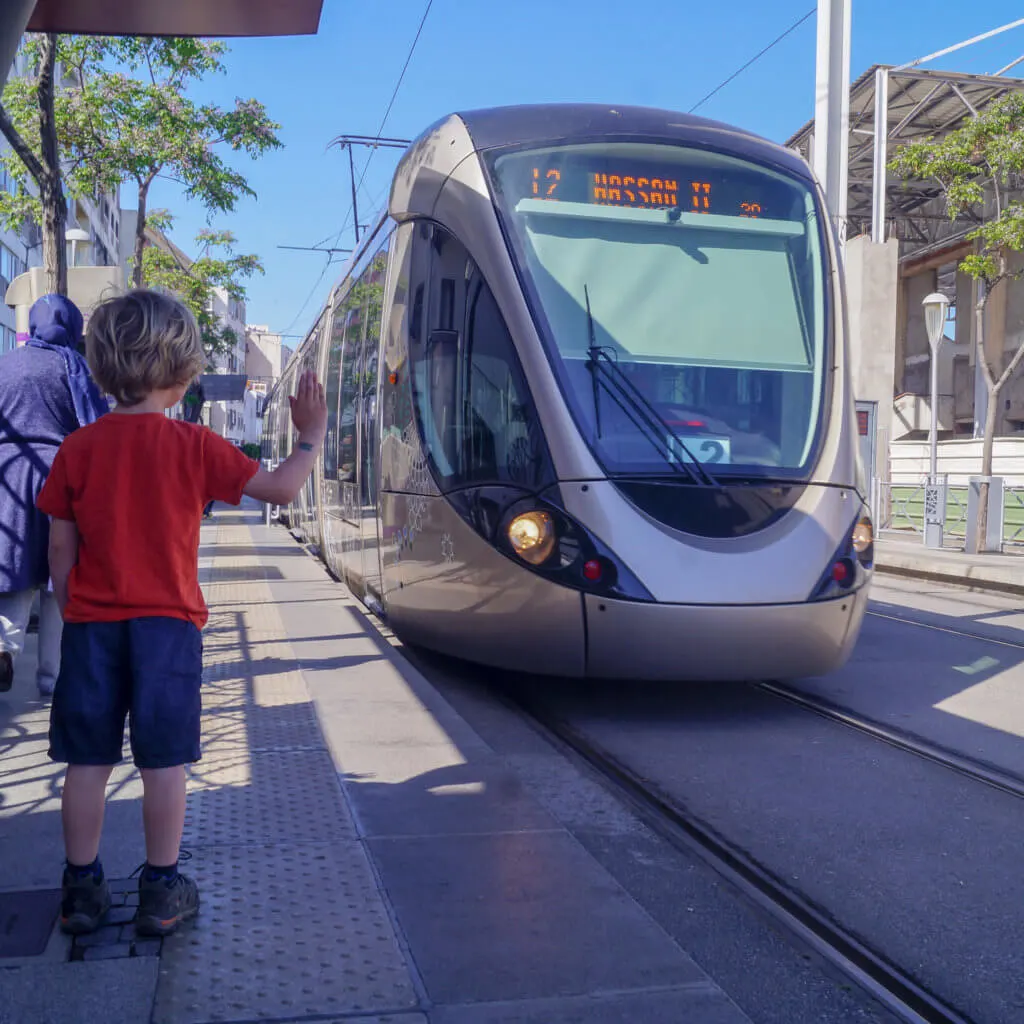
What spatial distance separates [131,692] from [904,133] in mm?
34289

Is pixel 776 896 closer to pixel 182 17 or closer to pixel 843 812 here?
pixel 843 812

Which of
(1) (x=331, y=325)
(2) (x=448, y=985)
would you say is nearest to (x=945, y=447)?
(1) (x=331, y=325)

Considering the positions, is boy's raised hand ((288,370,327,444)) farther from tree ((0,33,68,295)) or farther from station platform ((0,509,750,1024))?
tree ((0,33,68,295))

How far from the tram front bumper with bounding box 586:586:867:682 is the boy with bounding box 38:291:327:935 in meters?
2.92

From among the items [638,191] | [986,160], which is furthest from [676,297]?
[986,160]

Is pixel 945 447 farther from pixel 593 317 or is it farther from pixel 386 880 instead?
pixel 386 880

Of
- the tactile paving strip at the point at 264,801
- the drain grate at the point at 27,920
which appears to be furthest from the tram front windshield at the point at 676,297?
the drain grate at the point at 27,920

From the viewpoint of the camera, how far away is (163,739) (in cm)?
308

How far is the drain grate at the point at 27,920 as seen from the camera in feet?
10.1

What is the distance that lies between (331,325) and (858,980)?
10.3m

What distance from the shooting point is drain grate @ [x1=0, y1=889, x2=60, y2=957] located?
309 centimetres

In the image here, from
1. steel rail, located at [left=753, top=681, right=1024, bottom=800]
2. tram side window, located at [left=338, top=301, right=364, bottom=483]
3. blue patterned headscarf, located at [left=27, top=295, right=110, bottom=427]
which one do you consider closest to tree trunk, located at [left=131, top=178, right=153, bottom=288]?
tram side window, located at [left=338, top=301, right=364, bottom=483]

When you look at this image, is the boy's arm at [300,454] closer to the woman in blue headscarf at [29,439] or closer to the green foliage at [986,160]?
the woman in blue headscarf at [29,439]

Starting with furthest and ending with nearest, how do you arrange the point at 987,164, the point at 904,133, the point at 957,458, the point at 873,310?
the point at 904,133, the point at 957,458, the point at 873,310, the point at 987,164
